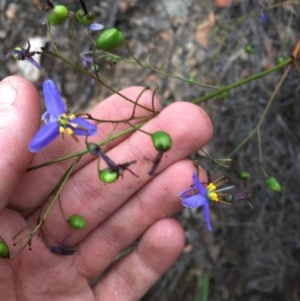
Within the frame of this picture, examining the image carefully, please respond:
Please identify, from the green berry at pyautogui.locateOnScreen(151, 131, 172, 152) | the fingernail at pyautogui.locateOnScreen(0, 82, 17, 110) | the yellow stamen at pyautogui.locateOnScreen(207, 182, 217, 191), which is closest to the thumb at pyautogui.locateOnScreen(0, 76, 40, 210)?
the fingernail at pyautogui.locateOnScreen(0, 82, 17, 110)

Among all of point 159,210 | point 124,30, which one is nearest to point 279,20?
point 124,30

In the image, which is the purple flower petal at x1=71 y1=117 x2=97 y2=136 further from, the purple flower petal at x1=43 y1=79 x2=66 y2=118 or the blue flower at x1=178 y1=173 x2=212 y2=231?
the blue flower at x1=178 y1=173 x2=212 y2=231

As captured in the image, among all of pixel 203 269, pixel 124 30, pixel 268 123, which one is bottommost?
pixel 203 269

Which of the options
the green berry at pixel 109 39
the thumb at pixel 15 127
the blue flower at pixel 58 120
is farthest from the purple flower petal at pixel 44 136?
the green berry at pixel 109 39

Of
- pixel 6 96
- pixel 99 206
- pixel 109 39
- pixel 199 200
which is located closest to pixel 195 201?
pixel 199 200

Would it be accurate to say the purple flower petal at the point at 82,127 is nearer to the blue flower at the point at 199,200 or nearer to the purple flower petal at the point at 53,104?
the purple flower petal at the point at 53,104

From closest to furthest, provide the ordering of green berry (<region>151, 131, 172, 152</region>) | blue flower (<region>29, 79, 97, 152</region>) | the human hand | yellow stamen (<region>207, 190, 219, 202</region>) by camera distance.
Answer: green berry (<region>151, 131, 172, 152</region>) → blue flower (<region>29, 79, 97, 152</region>) → yellow stamen (<region>207, 190, 219, 202</region>) → the human hand

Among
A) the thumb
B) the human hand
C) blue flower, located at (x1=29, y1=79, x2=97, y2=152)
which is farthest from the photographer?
the human hand

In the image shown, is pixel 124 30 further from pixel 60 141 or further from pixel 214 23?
pixel 60 141

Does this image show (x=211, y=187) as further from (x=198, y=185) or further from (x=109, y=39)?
(x=109, y=39)
